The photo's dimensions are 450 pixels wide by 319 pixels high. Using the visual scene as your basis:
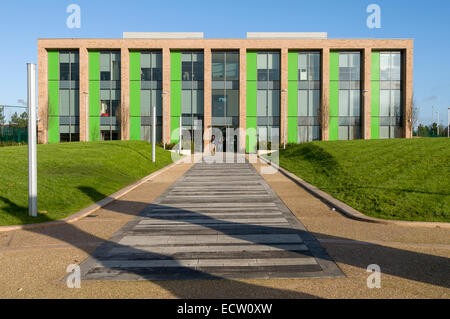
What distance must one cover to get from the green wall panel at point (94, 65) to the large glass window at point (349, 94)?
28361mm

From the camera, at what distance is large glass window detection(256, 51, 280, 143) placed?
45.1 metres

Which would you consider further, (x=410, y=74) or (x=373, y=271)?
(x=410, y=74)

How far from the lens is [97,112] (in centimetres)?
4562

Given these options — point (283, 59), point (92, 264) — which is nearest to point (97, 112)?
point (283, 59)

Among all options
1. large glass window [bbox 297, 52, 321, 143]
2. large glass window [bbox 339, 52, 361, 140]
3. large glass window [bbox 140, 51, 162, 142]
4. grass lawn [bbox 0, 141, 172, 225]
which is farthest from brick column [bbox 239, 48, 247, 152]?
grass lawn [bbox 0, 141, 172, 225]

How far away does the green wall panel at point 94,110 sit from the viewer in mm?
45219

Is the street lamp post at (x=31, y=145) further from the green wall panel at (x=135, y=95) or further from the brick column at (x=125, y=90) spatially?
the green wall panel at (x=135, y=95)

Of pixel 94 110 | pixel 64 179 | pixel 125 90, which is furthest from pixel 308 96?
pixel 64 179

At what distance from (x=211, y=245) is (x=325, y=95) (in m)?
40.6

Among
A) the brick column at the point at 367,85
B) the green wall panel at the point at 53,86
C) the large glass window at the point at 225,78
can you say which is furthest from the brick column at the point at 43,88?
the brick column at the point at 367,85

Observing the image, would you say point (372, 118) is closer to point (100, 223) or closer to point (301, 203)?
point (301, 203)

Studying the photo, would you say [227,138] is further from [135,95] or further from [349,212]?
[349,212]

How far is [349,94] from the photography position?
1794 inches
